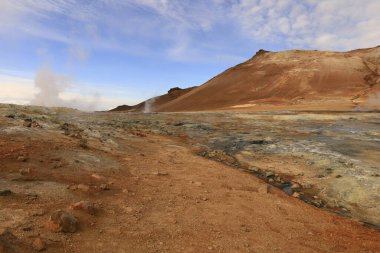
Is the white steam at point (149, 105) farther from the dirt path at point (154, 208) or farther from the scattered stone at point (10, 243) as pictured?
the scattered stone at point (10, 243)

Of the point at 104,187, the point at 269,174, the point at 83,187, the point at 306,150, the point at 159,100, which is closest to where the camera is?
the point at 83,187

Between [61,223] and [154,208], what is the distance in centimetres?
169

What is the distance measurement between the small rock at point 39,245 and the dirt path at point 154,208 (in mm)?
70

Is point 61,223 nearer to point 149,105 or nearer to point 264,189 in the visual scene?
point 264,189

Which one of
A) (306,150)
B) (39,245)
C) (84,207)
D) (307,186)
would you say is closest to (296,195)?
(307,186)

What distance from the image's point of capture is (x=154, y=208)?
589 cm

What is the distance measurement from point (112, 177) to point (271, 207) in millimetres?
3075

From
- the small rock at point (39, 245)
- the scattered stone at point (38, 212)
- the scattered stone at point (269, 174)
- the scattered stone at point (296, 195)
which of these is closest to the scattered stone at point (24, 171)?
the scattered stone at point (38, 212)

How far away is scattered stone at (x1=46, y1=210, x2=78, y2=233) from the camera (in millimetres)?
4484

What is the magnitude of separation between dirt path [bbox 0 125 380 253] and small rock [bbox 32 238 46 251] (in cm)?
7

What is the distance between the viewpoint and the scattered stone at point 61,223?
14.7 feet

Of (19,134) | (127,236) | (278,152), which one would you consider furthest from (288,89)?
(127,236)

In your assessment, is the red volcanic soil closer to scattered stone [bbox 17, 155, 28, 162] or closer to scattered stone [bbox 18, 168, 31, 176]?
scattered stone [bbox 17, 155, 28, 162]

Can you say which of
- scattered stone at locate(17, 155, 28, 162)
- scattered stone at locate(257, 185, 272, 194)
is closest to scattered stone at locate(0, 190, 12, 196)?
scattered stone at locate(17, 155, 28, 162)
